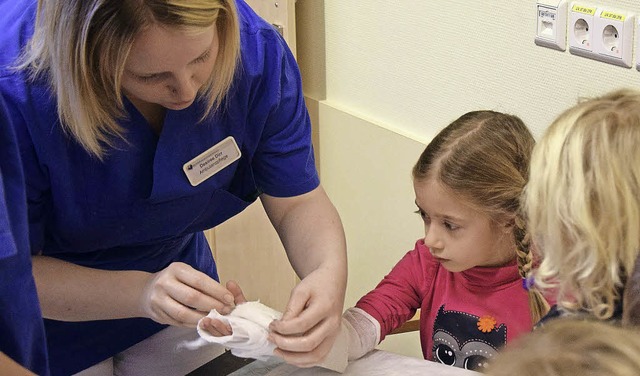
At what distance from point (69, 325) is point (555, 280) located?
884mm

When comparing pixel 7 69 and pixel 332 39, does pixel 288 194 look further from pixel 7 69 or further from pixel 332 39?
pixel 332 39

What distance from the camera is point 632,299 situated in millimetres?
1107

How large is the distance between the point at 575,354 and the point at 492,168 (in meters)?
0.94

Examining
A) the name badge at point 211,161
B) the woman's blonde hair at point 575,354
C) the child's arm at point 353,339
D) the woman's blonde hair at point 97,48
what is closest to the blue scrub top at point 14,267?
the woman's blonde hair at point 97,48

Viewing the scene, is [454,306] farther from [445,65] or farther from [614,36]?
[445,65]

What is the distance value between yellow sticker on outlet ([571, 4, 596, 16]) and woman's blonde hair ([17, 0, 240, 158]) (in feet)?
2.54

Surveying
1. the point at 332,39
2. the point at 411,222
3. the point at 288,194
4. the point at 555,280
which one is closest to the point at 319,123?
the point at 332,39

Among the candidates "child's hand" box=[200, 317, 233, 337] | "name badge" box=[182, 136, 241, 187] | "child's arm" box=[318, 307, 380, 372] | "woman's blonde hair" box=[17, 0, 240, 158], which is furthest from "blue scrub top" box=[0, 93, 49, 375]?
"child's arm" box=[318, 307, 380, 372]

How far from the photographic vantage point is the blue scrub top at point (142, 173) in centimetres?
140

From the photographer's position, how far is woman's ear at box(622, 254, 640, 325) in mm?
1089

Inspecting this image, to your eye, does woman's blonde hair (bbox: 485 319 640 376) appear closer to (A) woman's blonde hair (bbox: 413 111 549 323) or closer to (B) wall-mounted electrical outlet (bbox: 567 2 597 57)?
(A) woman's blonde hair (bbox: 413 111 549 323)

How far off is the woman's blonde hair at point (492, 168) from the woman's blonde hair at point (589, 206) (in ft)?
1.52

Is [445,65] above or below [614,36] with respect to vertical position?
below

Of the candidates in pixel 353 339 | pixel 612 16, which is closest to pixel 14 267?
pixel 353 339
